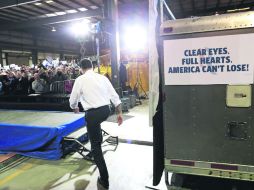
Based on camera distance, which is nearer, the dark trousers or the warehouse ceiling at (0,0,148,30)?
the dark trousers

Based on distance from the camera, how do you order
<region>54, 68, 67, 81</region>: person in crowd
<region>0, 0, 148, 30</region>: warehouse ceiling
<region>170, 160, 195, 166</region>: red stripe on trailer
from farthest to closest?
<region>0, 0, 148, 30</region>: warehouse ceiling < <region>54, 68, 67, 81</region>: person in crowd < <region>170, 160, 195, 166</region>: red stripe on trailer

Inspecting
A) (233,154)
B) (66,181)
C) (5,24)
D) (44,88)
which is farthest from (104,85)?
(5,24)

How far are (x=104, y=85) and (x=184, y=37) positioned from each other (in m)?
1.70

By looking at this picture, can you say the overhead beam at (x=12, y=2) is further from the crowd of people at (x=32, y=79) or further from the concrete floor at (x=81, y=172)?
the concrete floor at (x=81, y=172)

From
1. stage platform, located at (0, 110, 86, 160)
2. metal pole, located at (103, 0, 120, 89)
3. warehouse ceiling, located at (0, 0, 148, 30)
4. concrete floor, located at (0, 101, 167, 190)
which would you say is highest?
warehouse ceiling, located at (0, 0, 148, 30)

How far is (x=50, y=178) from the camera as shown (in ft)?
14.7

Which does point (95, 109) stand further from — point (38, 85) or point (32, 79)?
point (32, 79)

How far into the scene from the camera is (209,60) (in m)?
2.93

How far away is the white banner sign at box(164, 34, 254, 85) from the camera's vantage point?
2779 millimetres

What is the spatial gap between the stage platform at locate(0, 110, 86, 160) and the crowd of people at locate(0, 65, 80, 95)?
4332 millimetres

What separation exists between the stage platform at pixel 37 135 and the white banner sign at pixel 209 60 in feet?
10.7

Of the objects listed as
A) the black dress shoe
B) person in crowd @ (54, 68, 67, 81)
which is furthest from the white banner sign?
person in crowd @ (54, 68, 67, 81)

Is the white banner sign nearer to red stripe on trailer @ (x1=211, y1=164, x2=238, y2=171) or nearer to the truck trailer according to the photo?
the truck trailer

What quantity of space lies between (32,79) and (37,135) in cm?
583
